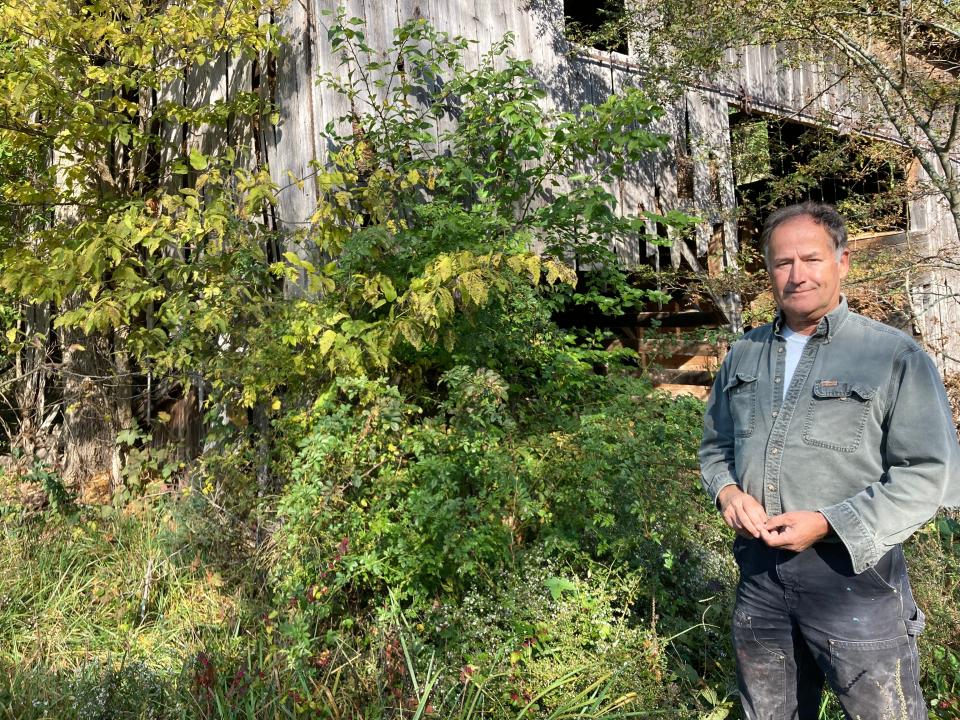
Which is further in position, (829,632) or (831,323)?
(831,323)

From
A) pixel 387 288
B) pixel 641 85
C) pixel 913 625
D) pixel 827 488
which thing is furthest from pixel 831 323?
pixel 641 85

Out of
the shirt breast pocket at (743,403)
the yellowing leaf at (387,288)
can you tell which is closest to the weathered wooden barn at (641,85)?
the yellowing leaf at (387,288)

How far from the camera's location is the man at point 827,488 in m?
1.83

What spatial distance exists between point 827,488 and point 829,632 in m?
0.37

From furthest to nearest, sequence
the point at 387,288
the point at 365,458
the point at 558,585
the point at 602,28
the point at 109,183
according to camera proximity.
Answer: the point at 602,28 → the point at 109,183 → the point at 387,288 → the point at 365,458 → the point at 558,585

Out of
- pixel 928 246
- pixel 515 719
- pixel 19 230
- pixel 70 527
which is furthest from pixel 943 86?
pixel 19 230

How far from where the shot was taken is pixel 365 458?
12.9 feet

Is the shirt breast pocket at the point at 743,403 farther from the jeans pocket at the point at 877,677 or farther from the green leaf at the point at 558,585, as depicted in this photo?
the green leaf at the point at 558,585

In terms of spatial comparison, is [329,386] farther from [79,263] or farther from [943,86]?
[943,86]

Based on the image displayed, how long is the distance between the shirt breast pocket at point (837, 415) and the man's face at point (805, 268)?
0.22m

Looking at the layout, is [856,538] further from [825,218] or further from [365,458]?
[365,458]

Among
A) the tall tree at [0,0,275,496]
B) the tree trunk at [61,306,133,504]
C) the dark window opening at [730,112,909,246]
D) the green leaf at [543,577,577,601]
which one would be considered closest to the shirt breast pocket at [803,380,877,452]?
the green leaf at [543,577,577,601]

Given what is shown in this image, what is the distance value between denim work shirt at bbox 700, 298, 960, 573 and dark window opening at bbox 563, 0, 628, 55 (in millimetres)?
4863

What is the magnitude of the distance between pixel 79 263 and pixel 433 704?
11.2ft
